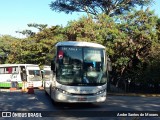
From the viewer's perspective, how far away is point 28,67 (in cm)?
4319

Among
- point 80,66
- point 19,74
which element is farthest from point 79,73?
point 19,74

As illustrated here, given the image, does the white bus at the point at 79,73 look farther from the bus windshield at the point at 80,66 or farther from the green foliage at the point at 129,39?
the green foliage at the point at 129,39

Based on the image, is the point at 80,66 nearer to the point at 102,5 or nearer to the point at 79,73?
the point at 79,73

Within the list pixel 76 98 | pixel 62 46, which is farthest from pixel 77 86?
pixel 62 46

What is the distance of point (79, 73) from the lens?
58.7 ft

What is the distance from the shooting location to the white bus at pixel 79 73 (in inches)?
690

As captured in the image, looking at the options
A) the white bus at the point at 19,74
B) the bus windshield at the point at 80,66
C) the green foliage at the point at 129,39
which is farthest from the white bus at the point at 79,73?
the white bus at the point at 19,74

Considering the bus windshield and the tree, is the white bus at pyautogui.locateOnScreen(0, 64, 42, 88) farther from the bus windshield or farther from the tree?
the bus windshield

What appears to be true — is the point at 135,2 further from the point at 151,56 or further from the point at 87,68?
the point at 87,68

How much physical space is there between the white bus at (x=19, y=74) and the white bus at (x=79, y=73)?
2505 centimetres

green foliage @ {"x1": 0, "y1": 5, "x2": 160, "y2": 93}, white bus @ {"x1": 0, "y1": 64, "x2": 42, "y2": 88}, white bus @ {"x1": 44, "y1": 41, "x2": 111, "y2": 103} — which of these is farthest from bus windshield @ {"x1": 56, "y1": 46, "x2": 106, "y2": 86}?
white bus @ {"x1": 0, "y1": 64, "x2": 42, "y2": 88}

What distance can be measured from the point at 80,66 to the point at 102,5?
28854 millimetres

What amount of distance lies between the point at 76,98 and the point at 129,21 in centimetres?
2024

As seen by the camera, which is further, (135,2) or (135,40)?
(135,2)
